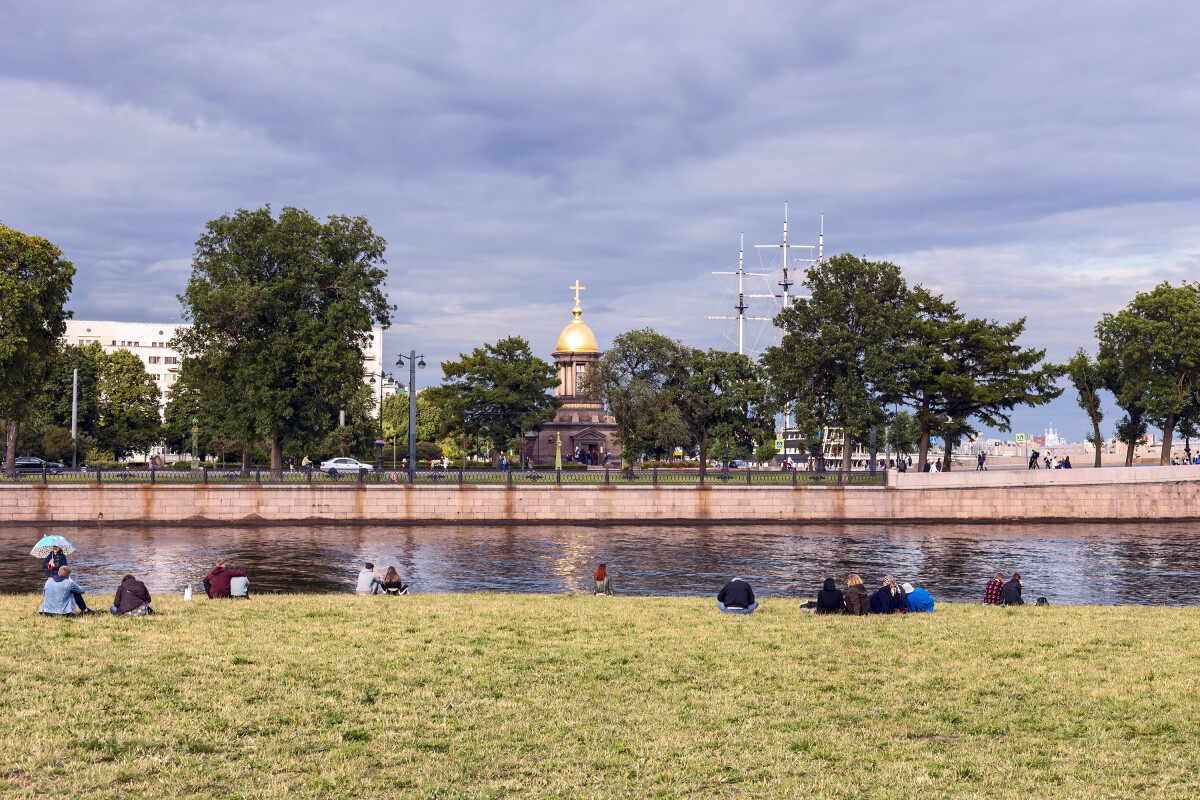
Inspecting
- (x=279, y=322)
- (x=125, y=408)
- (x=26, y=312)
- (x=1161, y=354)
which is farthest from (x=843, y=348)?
(x=125, y=408)

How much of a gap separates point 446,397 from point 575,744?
237ft

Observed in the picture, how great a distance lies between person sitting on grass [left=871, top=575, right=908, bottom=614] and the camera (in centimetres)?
1911

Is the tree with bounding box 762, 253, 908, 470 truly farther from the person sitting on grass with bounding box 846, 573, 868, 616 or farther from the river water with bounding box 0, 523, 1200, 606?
the person sitting on grass with bounding box 846, 573, 868, 616

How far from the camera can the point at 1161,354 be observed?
65688mm

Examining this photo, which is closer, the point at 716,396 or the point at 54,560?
the point at 54,560

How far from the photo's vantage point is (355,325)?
185 ft

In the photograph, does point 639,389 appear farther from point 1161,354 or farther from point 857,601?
point 857,601

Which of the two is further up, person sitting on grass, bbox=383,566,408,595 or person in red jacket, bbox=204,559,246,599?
person in red jacket, bbox=204,559,246,599

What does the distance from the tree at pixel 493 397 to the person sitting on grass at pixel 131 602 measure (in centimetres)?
6058

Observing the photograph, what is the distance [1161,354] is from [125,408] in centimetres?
9088

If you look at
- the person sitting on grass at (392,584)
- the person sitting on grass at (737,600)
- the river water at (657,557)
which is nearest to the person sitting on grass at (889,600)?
the person sitting on grass at (737,600)

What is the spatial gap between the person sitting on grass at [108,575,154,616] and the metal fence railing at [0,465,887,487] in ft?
108

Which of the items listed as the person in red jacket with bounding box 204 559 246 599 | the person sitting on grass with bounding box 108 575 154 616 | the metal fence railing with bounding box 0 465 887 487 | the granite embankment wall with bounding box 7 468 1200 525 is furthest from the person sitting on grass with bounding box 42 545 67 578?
the metal fence railing with bounding box 0 465 887 487

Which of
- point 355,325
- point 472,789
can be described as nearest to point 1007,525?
point 355,325
